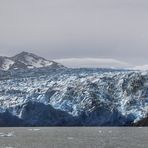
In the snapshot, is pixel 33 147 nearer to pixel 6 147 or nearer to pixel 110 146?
pixel 6 147

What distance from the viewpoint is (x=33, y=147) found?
9038 centimetres

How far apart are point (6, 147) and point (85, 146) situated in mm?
13165

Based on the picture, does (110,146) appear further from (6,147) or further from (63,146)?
(6,147)

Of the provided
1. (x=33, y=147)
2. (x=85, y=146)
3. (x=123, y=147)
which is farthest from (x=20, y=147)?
(x=123, y=147)

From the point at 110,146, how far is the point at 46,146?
35.7 ft

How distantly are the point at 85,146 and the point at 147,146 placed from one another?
1028cm

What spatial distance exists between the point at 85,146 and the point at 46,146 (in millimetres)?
6612

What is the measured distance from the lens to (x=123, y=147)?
87.8 m

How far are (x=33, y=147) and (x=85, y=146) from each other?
8683 millimetres

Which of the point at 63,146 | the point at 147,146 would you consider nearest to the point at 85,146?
the point at 63,146

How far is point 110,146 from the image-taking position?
295 ft

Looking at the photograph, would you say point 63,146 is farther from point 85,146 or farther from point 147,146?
point 147,146

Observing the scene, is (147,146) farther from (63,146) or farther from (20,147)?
(20,147)

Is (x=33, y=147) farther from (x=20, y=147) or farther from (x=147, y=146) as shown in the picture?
(x=147, y=146)
